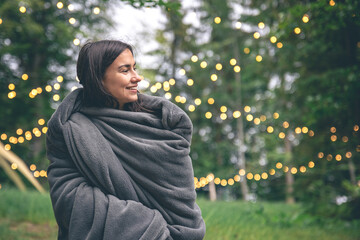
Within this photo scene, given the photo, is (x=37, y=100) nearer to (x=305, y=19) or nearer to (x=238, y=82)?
(x=305, y=19)

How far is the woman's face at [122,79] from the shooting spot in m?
1.40

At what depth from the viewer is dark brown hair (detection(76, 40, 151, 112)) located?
1384 millimetres

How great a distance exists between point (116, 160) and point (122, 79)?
0.34 m

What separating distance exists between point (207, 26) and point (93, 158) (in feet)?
43.2

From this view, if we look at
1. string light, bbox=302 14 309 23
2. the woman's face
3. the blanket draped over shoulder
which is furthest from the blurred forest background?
the woman's face

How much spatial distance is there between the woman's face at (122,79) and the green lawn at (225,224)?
2.21 m

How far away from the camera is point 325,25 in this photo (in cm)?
331

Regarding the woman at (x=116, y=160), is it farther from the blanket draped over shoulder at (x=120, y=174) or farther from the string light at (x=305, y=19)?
the string light at (x=305, y=19)

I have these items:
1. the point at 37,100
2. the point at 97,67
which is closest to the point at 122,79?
the point at 97,67

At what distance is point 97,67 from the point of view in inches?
54.6

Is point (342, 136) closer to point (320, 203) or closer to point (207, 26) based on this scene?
point (320, 203)

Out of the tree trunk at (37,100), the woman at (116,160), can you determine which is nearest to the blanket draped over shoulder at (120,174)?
the woman at (116,160)

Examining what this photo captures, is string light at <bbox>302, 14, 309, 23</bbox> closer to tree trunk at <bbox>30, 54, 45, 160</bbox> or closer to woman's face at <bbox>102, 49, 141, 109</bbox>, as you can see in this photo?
woman's face at <bbox>102, 49, 141, 109</bbox>

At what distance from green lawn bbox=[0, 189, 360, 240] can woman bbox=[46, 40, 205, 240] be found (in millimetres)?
2094
